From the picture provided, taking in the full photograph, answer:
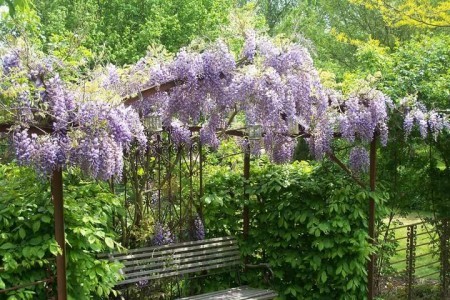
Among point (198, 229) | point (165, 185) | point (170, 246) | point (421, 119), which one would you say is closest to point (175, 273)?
point (170, 246)

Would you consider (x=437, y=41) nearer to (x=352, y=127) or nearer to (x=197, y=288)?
(x=352, y=127)

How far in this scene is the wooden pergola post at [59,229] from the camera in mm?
3477

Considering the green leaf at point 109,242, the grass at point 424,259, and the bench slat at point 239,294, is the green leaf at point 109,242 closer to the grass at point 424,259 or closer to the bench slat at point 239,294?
the bench slat at point 239,294

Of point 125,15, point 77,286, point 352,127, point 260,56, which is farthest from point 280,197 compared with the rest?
point 125,15

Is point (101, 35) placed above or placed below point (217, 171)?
above

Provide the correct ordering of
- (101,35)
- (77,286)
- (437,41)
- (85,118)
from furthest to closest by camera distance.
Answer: (101,35) → (437,41) → (77,286) → (85,118)

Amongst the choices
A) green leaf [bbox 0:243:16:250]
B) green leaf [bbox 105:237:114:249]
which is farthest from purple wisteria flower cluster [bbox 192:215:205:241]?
green leaf [bbox 0:243:16:250]

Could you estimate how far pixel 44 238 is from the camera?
3633 mm

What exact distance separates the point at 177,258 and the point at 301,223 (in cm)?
121

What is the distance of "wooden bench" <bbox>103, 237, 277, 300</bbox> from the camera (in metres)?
4.66

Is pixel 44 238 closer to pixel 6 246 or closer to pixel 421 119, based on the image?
pixel 6 246

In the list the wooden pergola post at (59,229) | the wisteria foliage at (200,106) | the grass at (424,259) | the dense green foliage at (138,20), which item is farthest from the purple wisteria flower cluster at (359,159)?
the dense green foliage at (138,20)

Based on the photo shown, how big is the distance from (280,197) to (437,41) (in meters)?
2.56

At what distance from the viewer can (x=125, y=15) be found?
17.4m
